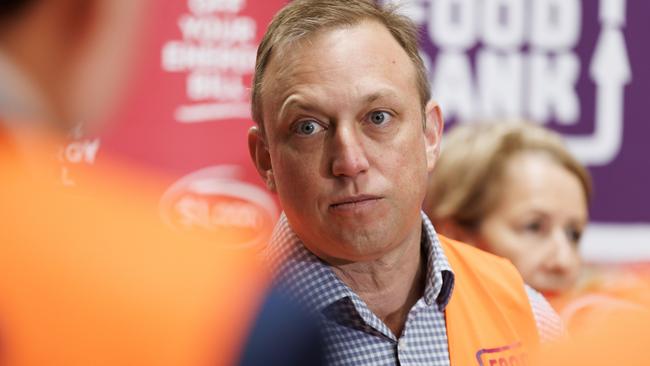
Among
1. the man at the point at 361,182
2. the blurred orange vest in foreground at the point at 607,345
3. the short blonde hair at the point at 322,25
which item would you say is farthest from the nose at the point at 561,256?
the blurred orange vest in foreground at the point at 607,345

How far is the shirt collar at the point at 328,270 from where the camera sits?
44.9 inches

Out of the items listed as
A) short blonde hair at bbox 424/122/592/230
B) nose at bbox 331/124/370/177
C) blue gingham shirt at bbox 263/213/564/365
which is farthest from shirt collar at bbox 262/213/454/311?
short blonde hair at bbox 424/122/592/230

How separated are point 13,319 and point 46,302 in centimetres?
2

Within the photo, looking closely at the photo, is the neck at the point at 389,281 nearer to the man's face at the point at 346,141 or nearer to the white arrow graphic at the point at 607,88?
the man's face at the point at 346,141

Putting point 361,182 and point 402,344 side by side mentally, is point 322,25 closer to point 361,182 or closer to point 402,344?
point 361,182

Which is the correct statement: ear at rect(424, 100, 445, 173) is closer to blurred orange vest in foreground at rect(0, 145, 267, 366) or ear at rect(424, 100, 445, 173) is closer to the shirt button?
the shirt button

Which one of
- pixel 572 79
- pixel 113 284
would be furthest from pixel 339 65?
pixel 572 79

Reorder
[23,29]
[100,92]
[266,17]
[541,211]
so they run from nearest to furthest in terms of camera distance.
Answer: [23,29] → [100,92] → [541,211] → [266,17]

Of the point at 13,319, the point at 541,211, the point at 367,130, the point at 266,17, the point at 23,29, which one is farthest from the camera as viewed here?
the point at 266,17

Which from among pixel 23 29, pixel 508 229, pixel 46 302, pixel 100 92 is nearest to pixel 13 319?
pixel 46 302

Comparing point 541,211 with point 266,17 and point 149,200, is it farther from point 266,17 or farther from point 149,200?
point 149,200

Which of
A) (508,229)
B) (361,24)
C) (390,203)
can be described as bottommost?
(508,229)

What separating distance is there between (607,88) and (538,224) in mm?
839

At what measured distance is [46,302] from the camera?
17.1 inches
